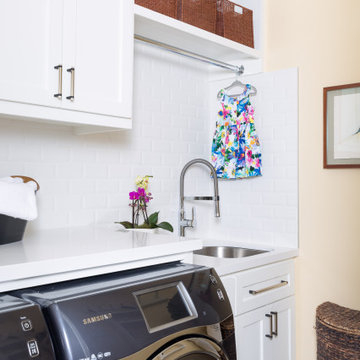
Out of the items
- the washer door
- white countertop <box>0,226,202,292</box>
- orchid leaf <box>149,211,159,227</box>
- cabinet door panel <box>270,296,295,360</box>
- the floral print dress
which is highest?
the floral print dress

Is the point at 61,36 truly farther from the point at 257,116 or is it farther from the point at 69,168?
the point at 257,116

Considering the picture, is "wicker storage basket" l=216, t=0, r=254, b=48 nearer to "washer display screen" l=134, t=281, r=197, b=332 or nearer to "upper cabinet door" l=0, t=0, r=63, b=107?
"upper cabinet door" l=0, t=0, r=63, b=107

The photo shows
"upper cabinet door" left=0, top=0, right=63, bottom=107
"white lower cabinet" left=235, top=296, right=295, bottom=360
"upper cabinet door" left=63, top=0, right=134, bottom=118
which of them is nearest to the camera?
"upper cabinet door" left=0, top=0, right=63, bottom=107

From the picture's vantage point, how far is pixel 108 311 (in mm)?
1152

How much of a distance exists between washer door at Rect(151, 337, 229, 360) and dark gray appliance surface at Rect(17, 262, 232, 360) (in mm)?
40

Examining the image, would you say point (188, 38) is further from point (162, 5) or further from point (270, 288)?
point (270, 288)

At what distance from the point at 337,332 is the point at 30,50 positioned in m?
1.84

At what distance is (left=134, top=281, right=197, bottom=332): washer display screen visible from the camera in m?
1.23


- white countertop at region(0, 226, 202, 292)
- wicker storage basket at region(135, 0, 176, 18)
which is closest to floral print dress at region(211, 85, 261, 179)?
wicker storage basket at region(135, 0, 176, 18)

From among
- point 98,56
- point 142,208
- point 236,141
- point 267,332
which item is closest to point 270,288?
point 267,332

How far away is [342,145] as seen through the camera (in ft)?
7.99

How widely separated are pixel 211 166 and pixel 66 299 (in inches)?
67.3

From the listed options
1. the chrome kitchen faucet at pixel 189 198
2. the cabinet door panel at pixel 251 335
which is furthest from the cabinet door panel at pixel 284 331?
the chrome kitchen faucet at pixel 189 198

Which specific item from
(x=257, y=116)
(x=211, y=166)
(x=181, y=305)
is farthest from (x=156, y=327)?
(x=257, y=116)
